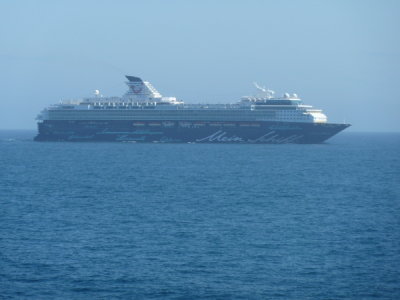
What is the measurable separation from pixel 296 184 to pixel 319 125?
194 feet

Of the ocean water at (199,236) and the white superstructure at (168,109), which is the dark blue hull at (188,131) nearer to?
the white superstructure at (168,109)

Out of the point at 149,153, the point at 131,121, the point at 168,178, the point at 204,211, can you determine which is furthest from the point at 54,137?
the point at 204,211

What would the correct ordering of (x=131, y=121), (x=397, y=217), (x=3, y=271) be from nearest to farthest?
(x=3, y=271)
(x=397, y=217)
(x=131, y=121)

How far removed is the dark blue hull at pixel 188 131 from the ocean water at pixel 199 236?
49.5 meters

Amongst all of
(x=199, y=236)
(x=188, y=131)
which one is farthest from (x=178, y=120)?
(x=199, y=236)

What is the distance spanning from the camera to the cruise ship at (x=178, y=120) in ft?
399

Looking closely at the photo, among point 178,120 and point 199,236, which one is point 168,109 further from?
point 199,236

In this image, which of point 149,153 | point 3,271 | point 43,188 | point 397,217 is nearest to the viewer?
point 3,271

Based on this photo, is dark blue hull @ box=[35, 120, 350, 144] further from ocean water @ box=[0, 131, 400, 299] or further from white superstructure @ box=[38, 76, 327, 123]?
ocean water @ box=[0, 131, 400, 299]

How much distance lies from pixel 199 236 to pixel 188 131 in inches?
3510

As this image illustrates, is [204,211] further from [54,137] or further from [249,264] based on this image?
[54,137]

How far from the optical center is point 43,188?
59281mm

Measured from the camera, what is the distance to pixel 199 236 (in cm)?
3781

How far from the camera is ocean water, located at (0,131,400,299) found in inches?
1147
